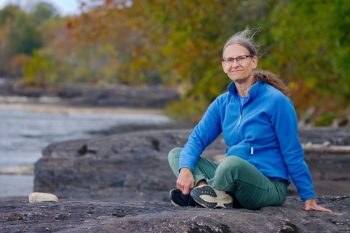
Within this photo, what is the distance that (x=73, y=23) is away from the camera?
28578 mm

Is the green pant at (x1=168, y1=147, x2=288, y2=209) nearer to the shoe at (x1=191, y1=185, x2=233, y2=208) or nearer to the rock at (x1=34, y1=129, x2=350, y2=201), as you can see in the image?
the shoe at (x1=191, y1=185, x2=233, y2=208)

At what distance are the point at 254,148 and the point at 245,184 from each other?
337 mm

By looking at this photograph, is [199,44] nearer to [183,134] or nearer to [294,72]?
[294,72]

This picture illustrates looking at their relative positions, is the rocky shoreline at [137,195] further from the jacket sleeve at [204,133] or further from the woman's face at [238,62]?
the woman's face at [238,62]

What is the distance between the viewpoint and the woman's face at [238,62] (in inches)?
241

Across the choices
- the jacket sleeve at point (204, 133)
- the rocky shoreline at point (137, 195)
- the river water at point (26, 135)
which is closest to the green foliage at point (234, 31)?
the river water at point (26, 135)

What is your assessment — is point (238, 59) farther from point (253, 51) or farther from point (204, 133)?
point (204, 133)

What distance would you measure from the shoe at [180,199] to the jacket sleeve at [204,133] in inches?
10.3

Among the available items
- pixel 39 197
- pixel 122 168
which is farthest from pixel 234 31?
pixel 39 197

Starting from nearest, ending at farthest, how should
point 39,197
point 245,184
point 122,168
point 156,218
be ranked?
1. point 156,218
2. point 245,184
3. point 39,197
4. point 122,168

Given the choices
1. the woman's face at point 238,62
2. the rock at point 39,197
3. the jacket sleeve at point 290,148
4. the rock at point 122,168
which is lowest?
the rock at point 122,168

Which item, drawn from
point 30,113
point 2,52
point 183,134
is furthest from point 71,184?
point 2,52

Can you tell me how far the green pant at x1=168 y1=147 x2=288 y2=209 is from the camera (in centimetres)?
586

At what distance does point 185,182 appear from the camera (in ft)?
20.0
